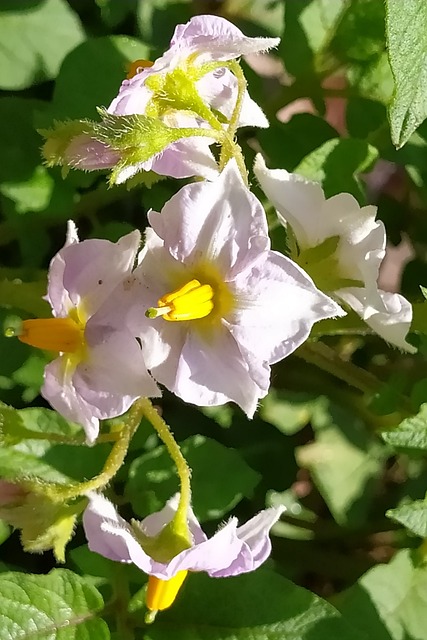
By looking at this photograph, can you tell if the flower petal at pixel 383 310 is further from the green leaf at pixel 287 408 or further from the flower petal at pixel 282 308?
the green leaf at pixel 287 408

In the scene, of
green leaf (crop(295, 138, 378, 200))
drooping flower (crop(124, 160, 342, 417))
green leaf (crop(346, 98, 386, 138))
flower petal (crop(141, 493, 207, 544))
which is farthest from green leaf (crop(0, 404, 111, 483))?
green leaf (crop(346, 98, 386, 138))

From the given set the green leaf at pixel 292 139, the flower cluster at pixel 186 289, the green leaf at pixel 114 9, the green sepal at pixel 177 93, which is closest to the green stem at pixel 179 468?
the flower cluster at pixel 186 289

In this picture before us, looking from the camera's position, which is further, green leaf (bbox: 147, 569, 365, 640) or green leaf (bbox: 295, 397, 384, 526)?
green leaf (bbox: 295, 397, 384, 526)

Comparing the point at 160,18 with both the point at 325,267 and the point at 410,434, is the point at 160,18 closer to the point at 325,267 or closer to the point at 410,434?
the point at 325,267

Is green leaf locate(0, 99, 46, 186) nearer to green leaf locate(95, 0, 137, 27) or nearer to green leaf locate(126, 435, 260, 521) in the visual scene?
green leaf locate(95, 0, 137, 27)

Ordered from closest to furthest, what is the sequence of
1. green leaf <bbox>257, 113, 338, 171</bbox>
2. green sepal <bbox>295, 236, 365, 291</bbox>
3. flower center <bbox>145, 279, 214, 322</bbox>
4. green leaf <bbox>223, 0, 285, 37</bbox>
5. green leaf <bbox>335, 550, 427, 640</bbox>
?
1. flower center <bbox>145, 279, 214, 322</bbox>
2. green sepal <bbox>295, 236, 365, 291</bbox>
3. green leaf <bbox>335, 550, 427, 640</bbox>
4. green leaf <bbox>257, 113, 338, 171</bbox>
5. green leaf <bbox>223, 0, 285, 37</bbox>

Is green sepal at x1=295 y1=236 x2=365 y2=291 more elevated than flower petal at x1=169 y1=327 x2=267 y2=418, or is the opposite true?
green sepal at x1=295 y1=236 x2=365 y2=291

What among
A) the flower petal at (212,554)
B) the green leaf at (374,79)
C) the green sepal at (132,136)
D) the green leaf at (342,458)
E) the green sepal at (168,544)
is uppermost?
the green sepal at (132,136)

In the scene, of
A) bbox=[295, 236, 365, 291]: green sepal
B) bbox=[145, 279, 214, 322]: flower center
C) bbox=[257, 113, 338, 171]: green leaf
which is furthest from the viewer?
bbox=[257, 113, 338, 171]: green leaf
